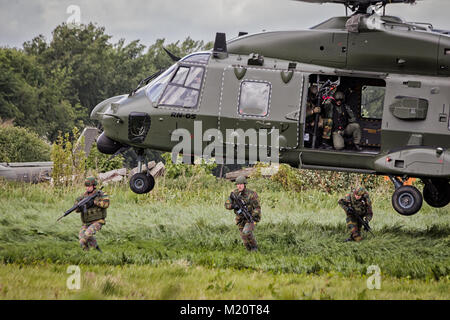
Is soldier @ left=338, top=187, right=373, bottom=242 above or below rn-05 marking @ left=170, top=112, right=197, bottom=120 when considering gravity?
below

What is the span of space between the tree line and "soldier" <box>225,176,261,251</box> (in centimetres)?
3541

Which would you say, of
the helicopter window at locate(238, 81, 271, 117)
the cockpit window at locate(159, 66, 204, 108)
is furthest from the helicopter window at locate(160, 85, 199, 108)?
the helicopter window at locate(238, 81, 271, 117)

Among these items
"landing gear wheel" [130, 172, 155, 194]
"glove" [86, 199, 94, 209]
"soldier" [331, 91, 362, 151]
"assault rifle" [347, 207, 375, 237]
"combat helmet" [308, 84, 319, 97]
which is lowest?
"assault rifle" [347, 207, 375, 237]

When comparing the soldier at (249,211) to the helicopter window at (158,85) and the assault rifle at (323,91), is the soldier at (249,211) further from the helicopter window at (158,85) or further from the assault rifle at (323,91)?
the helicopter window at (158,85)

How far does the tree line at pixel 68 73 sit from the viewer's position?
48000mm

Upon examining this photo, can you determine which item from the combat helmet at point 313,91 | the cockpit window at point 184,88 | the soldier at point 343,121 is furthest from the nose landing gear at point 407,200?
the cockpit window at point 184,88

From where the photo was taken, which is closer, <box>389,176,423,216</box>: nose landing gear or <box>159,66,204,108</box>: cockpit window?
<box>389,176,423,216</box>: nose landing gear

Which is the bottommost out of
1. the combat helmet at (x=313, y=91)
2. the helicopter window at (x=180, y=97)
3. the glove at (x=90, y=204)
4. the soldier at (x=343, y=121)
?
the glove at (x=90, y=204)

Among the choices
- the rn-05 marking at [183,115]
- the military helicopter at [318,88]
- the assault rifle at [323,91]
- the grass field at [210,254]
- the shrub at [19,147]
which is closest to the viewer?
the grass field at [210,254]

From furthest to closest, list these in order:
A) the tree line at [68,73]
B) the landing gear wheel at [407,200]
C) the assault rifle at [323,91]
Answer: the tree line at [68,73] < the assault rifle at [323,91] < the landing gear wheel at [407,200]

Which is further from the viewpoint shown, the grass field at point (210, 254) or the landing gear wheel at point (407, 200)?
the landing gear wheel at point (407, 200)

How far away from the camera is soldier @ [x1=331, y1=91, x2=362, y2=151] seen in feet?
43.7

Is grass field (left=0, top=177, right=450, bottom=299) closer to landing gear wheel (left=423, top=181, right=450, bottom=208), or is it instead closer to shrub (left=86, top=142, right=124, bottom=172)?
landing gear wheel (left=423, top=181, right=450, bottom=208)

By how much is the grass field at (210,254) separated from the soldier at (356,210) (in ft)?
1.08
